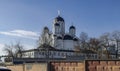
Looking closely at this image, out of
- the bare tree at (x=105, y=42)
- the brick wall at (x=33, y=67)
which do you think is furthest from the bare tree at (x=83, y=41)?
the brick wall at (x=33, y=67)

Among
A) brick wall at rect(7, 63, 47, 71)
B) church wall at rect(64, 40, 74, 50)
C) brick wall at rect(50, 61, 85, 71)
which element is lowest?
brick wall at rect(7, 63, 47, 71)

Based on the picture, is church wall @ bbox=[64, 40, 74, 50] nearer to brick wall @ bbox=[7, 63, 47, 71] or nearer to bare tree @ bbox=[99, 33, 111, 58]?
bare tree @ bbox=[99, 33, 111, 58]

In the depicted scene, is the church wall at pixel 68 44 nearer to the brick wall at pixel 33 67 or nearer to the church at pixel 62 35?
the church at pixel 62 35

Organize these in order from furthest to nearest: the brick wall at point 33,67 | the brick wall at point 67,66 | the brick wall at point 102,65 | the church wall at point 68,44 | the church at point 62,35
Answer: the church wall at point 68,44 → the church at point 62,35 → the brick wall at point 33,67 → the brick wall at point 67,66 → the brick wall at point 102,65

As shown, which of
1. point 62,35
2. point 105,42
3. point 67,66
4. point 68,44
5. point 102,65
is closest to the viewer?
point 102,65

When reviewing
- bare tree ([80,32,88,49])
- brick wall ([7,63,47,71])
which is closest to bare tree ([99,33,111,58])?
bare tree ([80,32,88,49])

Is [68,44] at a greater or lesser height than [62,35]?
lesser

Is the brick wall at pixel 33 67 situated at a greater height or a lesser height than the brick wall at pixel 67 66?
lesser

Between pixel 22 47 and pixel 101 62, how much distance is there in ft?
261

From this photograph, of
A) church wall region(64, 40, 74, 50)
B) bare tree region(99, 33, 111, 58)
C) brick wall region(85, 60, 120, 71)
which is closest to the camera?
brick wall region(85, 60, 120, 71)

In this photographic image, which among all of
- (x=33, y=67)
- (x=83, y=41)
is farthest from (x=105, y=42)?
(x=33, y=67)

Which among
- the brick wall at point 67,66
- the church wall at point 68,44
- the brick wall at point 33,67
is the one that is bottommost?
the brick wall at point 33,67

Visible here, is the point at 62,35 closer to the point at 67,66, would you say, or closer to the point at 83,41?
the point at 83,41

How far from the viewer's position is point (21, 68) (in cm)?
3644
